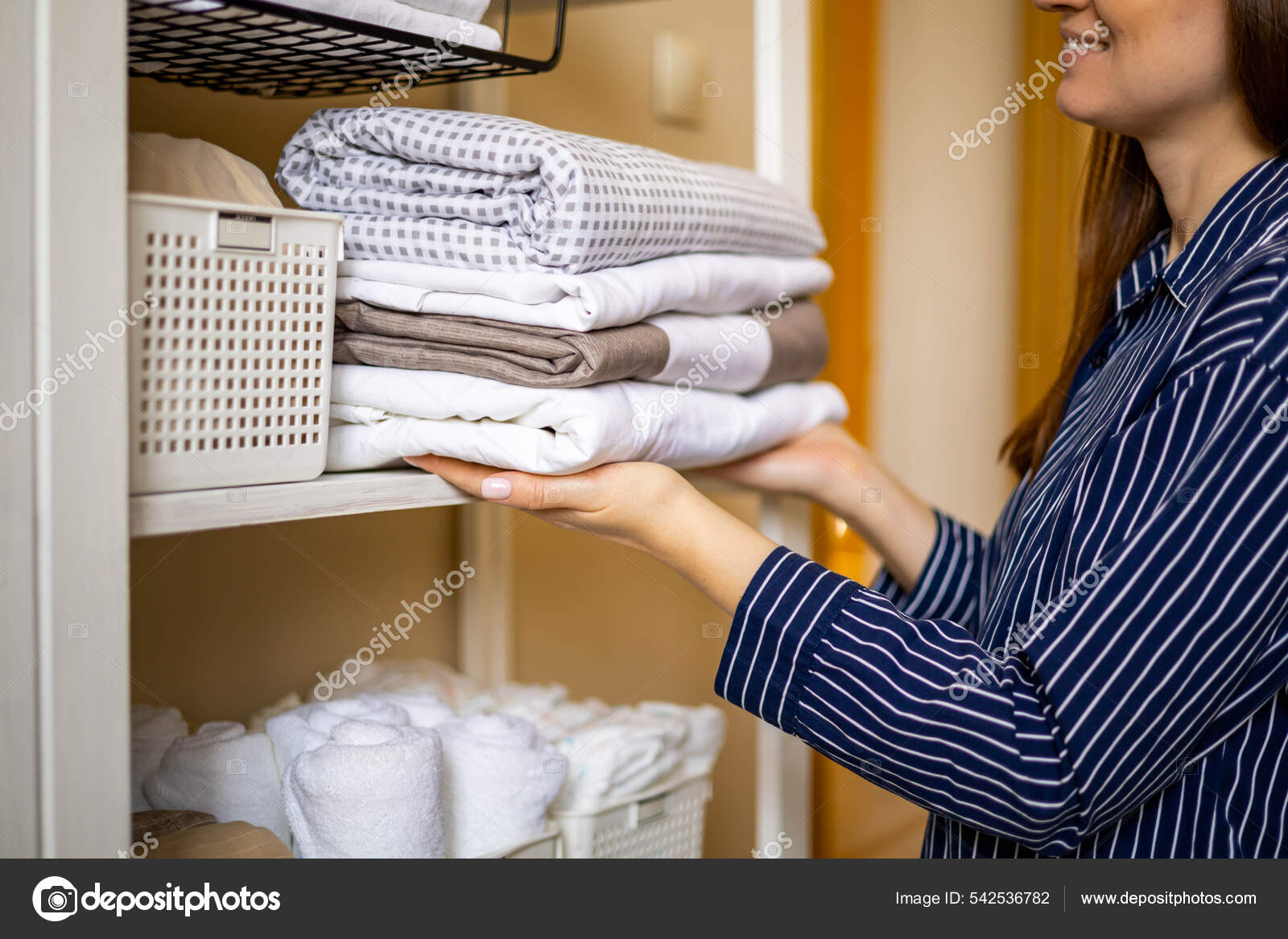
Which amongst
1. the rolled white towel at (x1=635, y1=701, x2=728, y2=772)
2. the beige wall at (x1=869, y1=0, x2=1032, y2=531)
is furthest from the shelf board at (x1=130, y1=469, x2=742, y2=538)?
the beige wall at (x1=869, y1=0, x2=1032, y2=531)

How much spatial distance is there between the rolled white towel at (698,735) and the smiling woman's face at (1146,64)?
0.58 m

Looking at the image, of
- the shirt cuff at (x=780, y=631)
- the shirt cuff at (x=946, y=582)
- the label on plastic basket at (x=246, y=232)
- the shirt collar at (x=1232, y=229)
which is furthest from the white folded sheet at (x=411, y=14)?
the shirt cuff at (x=946, y=582)

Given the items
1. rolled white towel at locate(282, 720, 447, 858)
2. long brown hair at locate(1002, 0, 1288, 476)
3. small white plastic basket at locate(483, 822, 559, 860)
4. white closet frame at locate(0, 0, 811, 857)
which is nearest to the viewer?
white closet frame at locate(0, 0, 811, 857)

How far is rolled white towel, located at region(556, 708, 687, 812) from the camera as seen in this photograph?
857mm

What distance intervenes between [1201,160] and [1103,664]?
0.40 m

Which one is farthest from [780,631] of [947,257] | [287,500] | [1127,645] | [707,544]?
[947,257]

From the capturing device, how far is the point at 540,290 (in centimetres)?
66

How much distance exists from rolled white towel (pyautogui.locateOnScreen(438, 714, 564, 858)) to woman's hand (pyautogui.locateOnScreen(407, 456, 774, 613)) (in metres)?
0.20

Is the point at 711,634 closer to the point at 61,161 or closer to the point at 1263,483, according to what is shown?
the point at 1263,483

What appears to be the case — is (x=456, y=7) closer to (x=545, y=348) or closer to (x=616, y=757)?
(x=545, y=348)

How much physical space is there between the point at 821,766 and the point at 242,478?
1526 millimetres

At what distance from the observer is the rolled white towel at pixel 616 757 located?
2.81 feet
